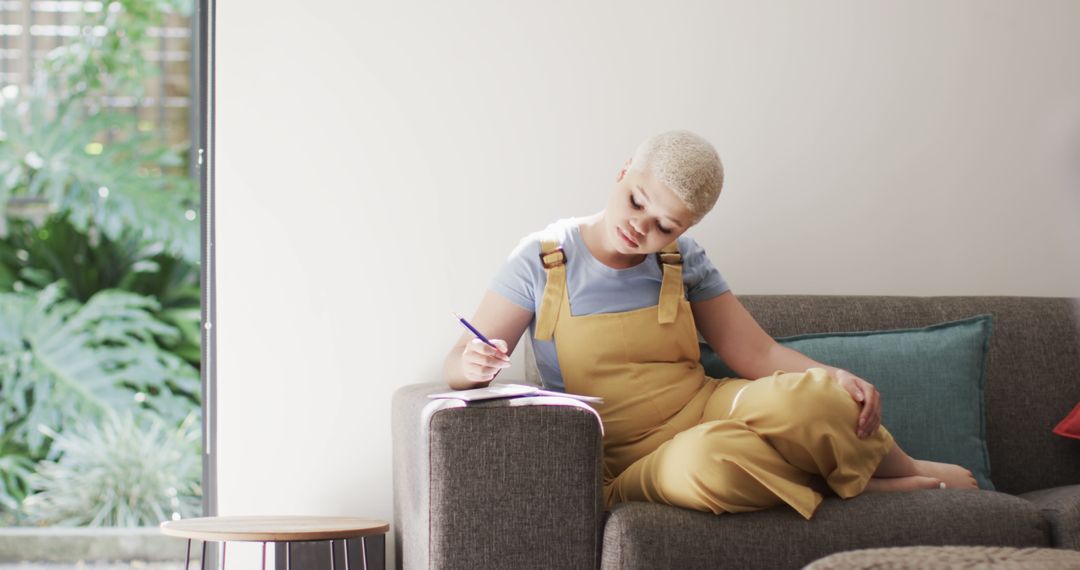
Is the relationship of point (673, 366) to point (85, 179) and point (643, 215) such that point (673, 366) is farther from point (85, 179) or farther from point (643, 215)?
point (85, 179)

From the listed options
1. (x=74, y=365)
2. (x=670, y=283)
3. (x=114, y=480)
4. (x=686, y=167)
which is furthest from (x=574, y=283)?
(x=74, y=365)

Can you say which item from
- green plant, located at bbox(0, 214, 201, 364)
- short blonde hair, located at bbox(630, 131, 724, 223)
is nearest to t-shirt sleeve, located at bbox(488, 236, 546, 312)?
short blonde hair, located at bbox(630, 131, 724, 223)

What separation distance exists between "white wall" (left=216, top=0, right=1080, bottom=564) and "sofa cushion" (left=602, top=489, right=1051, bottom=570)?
0.95 meters

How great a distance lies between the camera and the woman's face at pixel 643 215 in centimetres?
175

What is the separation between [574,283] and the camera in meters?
1.90

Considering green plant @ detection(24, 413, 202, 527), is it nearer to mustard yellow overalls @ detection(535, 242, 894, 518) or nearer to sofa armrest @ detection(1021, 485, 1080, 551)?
mustard yellow overalls @ detection(535, 242, 894, 518)

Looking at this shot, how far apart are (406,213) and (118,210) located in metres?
1.60

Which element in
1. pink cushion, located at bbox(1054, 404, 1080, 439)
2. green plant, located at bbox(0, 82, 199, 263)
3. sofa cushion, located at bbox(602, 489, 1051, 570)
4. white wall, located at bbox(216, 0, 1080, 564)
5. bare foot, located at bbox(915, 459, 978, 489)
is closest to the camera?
sofa cushion, located at bbox(602, 489, 1051, 570)

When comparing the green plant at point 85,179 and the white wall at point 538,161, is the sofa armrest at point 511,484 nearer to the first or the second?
the white wall at point 538,161

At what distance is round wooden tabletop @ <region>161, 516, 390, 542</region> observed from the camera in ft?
5.28

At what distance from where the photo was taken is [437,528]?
1471 millimetres

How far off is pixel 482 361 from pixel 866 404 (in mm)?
632

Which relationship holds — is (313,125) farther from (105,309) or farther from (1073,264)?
(1073,264)

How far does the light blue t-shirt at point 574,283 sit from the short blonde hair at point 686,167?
0.66ft
